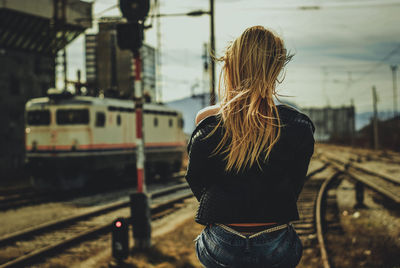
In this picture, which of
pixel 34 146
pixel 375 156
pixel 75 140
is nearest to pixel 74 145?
pixel 75 140

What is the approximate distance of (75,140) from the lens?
16.0 metres

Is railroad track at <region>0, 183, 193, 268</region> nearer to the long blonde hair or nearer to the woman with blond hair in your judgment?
the woman with blond hair

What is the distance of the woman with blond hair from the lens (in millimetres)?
1688

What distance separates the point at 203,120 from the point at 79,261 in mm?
6177

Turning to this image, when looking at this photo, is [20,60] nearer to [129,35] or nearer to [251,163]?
[129,35]

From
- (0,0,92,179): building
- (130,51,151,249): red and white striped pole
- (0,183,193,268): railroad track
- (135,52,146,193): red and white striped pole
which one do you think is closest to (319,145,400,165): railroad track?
(0,183,193,268): railroad track

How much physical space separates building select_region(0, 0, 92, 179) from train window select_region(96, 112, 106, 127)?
14.8 meters

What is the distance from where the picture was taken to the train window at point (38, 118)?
54.2ft

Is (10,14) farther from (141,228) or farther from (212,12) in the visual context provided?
(141,228)

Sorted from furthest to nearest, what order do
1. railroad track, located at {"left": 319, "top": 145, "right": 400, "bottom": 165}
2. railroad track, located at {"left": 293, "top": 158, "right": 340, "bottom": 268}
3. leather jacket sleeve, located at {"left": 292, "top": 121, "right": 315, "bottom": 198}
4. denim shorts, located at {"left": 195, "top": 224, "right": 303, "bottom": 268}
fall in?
railroad track, located at {"left": 319, "top": 145, "right": 400, "bottom": 165} < railroad track, located at {"left": 293, "top": 158, "right": 340, "bottom": 268} < leather jacket sleeve, located at {"left": 292, "top": 121, "right": 315, "bottom": 198} < denim shorts, located at {"left": 195, "top": 224, "right": 303, "bottom": 268}

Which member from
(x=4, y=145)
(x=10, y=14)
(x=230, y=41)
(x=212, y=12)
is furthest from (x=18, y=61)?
(x=230, y=41)

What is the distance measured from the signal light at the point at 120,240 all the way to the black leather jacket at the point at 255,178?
5.21m

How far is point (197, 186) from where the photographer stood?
185 cm

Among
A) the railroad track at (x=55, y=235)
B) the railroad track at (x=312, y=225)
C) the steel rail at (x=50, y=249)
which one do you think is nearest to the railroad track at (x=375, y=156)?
the railroad track at (x=312, y=225)
